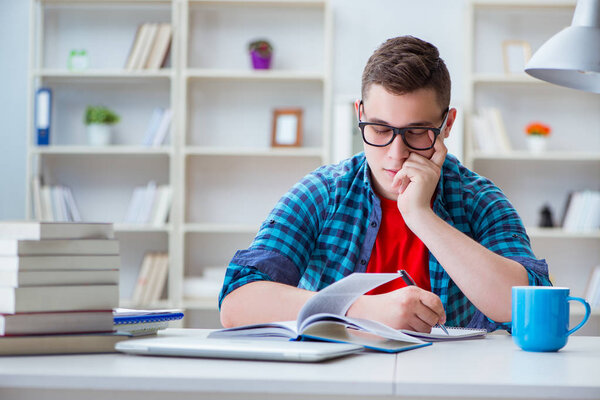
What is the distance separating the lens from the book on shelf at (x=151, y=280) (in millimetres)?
3717

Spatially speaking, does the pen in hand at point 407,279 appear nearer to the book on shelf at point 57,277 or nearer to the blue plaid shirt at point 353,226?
the blue plaid shirt at point 353,226

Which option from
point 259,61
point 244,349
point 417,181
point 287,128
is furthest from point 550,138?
point 244,349

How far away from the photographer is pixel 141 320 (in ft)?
3.96

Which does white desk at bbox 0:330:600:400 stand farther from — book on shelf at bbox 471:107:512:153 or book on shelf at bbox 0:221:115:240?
book on shelf at bbox 471:107:512:153

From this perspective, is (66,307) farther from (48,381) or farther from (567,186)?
(567,186)

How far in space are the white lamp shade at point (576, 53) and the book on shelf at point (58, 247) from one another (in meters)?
0.93

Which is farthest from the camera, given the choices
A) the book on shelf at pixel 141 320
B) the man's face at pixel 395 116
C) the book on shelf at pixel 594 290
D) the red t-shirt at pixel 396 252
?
the book on shelf at pixel 594 290

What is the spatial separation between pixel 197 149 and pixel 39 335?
269cm

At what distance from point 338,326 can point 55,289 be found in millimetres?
438

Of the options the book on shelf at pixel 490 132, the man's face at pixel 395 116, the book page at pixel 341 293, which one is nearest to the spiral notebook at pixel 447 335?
the book page at pixel 341 293

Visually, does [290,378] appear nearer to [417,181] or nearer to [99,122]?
[417,181]

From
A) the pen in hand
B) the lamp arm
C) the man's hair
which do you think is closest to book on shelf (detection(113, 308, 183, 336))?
the pen in hand

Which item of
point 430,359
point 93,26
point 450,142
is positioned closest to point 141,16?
point 93,26

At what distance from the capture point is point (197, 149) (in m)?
3.68
